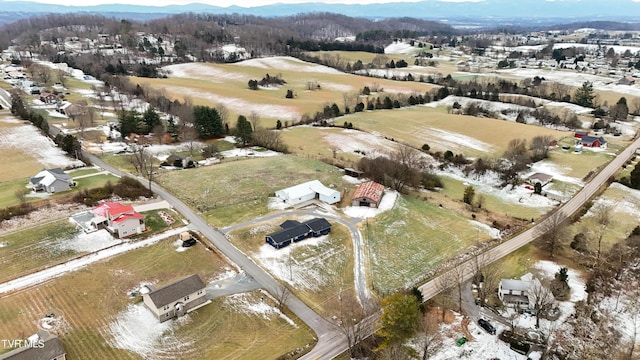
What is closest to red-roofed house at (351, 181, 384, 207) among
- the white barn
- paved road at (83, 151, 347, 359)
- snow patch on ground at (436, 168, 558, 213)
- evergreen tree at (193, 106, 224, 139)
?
the white barn

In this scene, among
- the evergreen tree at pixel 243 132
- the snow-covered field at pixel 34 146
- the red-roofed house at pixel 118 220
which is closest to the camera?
the red-roofed house at pixel 118 220

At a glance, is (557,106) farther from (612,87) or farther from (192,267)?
(192,267)

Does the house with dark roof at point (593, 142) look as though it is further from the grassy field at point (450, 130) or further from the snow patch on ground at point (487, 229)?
the snow patch on ground at point (487, 229)

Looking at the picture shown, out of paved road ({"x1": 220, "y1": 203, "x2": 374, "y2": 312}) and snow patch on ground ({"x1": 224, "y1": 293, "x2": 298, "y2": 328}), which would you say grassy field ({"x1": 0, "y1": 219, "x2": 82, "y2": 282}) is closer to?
paved road ({"x1": 220, "y1": 203, "x2": 374, "y2": 312})

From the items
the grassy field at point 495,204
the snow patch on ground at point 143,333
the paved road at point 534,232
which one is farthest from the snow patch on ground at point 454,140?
the snow patch on ground at point 143,333

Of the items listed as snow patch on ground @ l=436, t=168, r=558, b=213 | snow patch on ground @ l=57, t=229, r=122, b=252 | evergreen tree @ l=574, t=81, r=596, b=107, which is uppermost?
evergreen tree @ l=574, t=81, r=596, b=107

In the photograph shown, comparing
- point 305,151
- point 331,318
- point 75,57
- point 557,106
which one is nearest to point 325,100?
point 305,151

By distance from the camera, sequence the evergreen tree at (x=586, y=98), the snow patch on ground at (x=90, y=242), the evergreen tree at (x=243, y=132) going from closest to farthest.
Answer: the snow patch on ground at (x=90, y=242) → the evergreen tree at (x=243, y=132) → the evergreen tree at (x=586, y=98)
